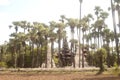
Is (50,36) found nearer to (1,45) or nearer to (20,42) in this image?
(20,42)

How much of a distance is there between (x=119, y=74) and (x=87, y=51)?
202ft

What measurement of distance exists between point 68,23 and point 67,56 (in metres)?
12.8

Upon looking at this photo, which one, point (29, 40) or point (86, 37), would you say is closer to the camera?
point (29, 40)

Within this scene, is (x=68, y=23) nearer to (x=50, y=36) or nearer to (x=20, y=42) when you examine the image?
(x=50, y=36)

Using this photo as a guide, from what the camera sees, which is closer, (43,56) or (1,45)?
(43,56)

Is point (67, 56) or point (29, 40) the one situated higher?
point (29, 40)

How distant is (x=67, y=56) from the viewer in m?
90.6

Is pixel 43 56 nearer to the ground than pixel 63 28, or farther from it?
nearer to the ground

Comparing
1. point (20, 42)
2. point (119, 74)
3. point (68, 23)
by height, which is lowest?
point (119, 74)

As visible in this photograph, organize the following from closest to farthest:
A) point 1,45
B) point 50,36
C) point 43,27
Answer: point 43,27 → point 50,36 → point 1,45

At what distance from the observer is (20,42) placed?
289ft

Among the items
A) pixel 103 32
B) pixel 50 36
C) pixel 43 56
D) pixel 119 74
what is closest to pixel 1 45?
pixel 43 56

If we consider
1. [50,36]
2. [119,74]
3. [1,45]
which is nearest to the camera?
[119,74]

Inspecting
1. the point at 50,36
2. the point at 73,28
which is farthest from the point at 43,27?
the point at 73,28
